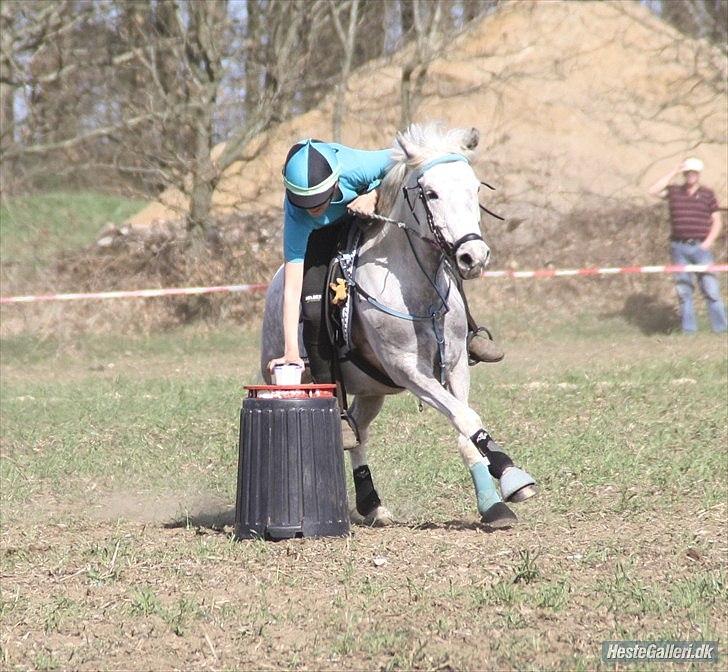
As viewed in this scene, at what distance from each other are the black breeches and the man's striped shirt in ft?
38.8

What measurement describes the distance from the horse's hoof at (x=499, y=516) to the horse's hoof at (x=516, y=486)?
19cm

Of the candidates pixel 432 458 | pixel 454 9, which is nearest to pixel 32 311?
Answer: pixel 454 9

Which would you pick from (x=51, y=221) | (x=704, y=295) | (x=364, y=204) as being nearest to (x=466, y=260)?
(x=364, y=204)

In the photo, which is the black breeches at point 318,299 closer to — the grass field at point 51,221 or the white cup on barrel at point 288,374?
the white cup on barrel at point 288,374

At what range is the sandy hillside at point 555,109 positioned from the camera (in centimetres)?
2202

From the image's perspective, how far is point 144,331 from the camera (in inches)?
784

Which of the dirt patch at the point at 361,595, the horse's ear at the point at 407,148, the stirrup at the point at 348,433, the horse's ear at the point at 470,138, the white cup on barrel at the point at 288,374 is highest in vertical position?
the horse's ear at the point at 470,138

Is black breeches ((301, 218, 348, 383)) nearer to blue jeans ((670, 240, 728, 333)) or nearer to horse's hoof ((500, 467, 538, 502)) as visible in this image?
horse's hoof ((500, 467, 538, 502))

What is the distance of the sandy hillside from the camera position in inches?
867

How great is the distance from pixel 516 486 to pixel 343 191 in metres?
1.84

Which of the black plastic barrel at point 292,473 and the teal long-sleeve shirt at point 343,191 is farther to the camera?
the teal long-sleeve shirt at point 343,191

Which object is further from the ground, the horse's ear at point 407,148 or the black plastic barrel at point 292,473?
the horse's ear at point 407,148

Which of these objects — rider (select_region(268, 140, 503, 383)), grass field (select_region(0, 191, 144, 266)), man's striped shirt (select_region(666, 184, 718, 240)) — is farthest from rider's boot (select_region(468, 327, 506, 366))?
grass field (select_region(0, 191, 144, 266))

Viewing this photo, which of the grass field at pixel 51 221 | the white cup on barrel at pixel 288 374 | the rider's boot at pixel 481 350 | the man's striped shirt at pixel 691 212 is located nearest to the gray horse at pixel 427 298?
the rider's boot at pixel 481 350
